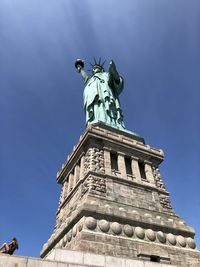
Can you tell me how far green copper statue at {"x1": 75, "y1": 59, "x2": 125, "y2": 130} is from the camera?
27.1 meters

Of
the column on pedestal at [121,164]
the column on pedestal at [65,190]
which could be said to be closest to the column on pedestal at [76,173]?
the column on pedestal at [65,190]

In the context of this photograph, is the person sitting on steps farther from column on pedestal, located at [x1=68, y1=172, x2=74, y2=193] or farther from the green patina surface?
the green patina surface

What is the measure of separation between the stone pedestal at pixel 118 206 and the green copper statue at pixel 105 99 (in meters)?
2.95

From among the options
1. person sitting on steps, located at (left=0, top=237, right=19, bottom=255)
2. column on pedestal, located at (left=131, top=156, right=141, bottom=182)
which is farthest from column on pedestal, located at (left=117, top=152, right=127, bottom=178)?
person sitting on steps, located at (left=0, top=237, right=19, bottom=255)

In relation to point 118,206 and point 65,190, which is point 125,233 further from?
point 65,190

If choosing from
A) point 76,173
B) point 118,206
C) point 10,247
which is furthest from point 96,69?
point 10,247

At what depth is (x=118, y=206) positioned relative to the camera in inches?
701

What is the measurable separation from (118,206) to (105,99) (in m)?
13.6

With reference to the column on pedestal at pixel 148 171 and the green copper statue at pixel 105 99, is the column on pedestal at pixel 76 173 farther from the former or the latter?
the column on pedestal at pixel 148 171

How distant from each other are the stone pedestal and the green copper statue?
2954mm

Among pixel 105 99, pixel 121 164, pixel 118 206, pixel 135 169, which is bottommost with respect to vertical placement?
pixel 118 206

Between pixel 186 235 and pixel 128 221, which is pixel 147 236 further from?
pixel 186 235

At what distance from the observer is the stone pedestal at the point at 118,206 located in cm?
1520

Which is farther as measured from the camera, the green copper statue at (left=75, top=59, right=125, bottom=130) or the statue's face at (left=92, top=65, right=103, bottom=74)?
the statue's face at (left=92, top=65, right=103, bottom=74)
